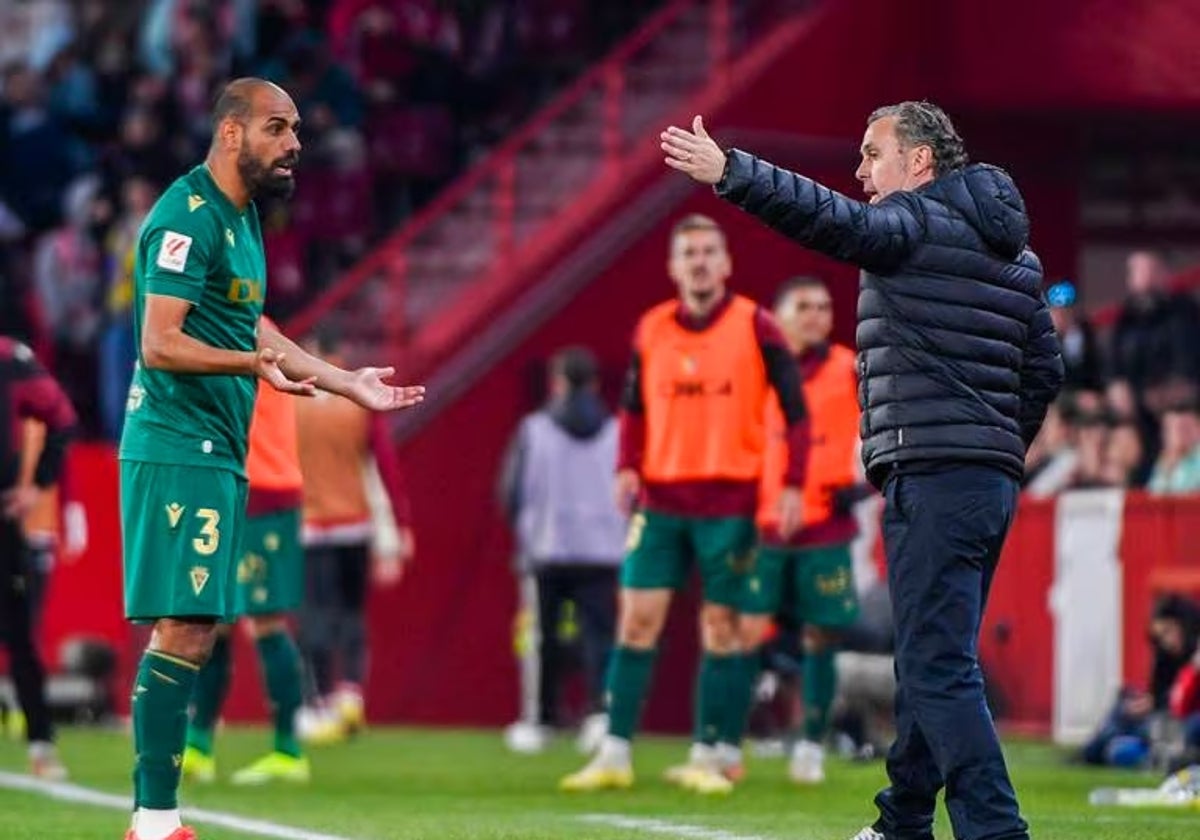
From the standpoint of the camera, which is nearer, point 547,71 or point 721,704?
point 721,704

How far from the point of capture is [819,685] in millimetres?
15492

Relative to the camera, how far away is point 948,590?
9117 millimetres

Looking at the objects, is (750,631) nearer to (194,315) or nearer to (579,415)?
(579,415)

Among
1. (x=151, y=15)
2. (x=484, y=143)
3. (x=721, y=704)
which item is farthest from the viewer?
(x=151, y=15)

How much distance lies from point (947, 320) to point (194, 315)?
235 centimetres

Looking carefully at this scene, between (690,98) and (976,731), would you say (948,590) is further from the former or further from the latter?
(690,98)

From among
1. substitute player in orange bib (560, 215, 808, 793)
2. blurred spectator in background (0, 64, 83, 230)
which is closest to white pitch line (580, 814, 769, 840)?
substitute player in orange bib (560, 215, 808, 793)

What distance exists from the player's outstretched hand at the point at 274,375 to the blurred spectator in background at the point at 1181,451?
9.79 metres

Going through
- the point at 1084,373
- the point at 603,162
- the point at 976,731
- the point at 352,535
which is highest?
the point at 603,162

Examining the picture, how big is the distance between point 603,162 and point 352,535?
4825 millimetres

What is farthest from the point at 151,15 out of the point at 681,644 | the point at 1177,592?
the point at 1177,592

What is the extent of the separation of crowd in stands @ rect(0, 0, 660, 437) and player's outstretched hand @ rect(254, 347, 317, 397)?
1404 centimetres

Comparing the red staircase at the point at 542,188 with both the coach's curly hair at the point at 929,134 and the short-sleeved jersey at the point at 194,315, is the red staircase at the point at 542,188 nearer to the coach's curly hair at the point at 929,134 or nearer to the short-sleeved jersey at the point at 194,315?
the short-sleeved jersey at the point at 194,315

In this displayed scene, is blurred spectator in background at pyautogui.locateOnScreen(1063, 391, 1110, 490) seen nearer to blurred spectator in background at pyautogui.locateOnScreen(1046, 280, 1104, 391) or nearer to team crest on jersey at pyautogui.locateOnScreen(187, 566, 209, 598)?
blurred spectator in background at pyautogui.locateOnScreen(1046, 280, 1104, 391)
